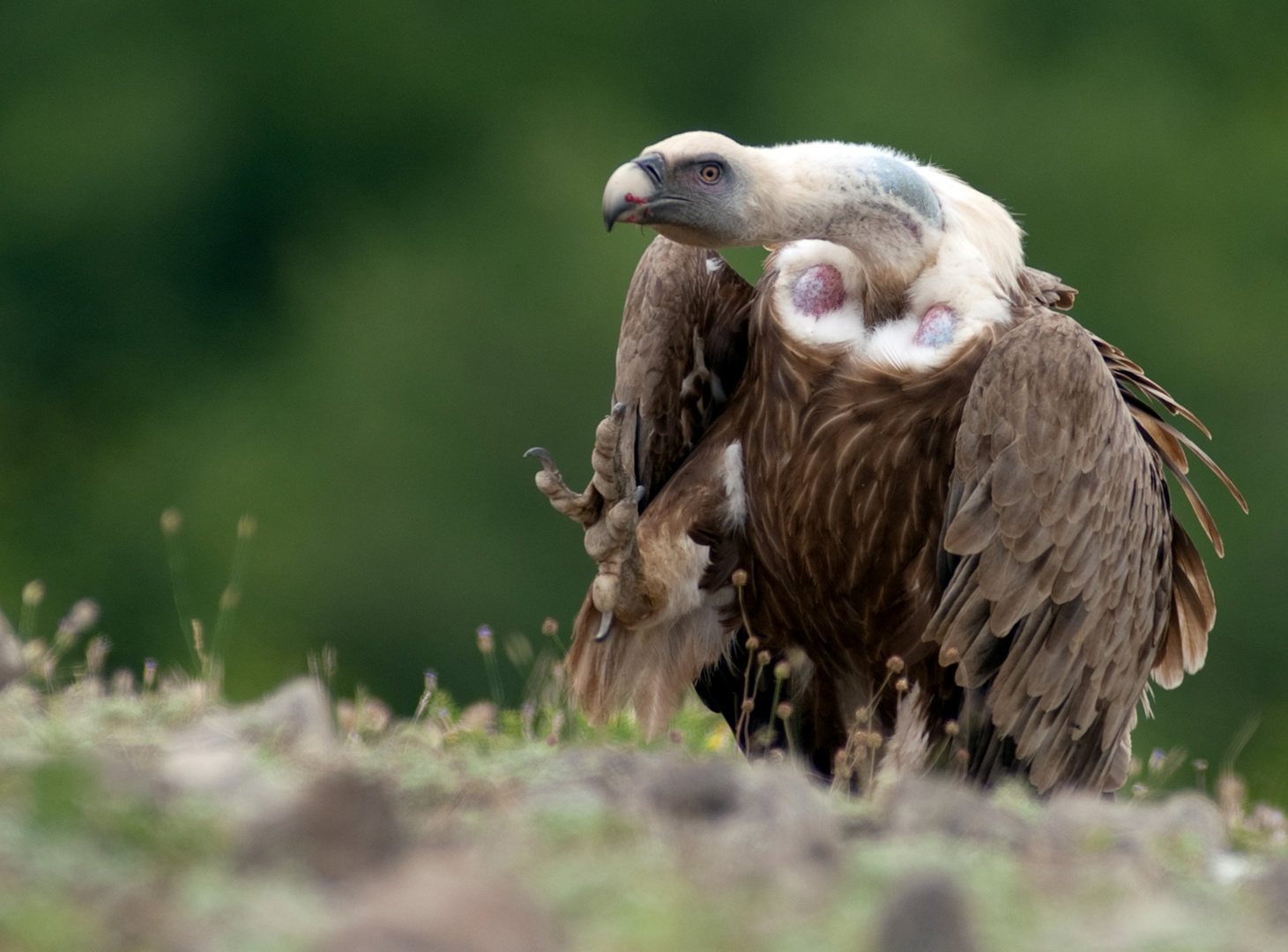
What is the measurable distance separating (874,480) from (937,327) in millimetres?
364

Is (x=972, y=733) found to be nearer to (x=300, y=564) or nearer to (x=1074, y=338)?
(x=1074, y=338)

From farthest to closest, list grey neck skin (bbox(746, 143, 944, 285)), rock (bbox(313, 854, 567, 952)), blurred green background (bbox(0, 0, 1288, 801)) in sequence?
blurred green background (bbox(0, 0, 1288, 801))
grey neck skin (bbox(746, 143, 944, 285))
rock (bbox(313, 854, 567, 952))

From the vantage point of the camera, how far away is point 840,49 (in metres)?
19.2

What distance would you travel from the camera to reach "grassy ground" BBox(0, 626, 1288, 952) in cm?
242

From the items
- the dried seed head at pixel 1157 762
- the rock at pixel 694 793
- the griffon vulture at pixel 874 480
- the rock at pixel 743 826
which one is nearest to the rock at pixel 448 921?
the rock at pixel 743 826

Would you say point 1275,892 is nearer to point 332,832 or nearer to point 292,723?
point 332,832

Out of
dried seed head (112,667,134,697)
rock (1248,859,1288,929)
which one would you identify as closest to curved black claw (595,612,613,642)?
dried seed head (112,667,134,697)

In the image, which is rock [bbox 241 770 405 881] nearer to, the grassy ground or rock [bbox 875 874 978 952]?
the grassy ground

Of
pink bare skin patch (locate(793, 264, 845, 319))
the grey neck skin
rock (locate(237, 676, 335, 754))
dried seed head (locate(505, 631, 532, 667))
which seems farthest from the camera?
dried seed head (locate(505, 631, 532, 667))

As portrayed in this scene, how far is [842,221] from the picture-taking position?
183 inches

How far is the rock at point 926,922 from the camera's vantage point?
7.95 feet

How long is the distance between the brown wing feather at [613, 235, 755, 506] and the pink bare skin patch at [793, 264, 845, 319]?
0.24 metres

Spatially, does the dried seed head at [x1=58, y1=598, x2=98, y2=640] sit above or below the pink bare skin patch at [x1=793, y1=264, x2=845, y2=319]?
below

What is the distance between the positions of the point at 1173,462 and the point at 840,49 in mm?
14590
